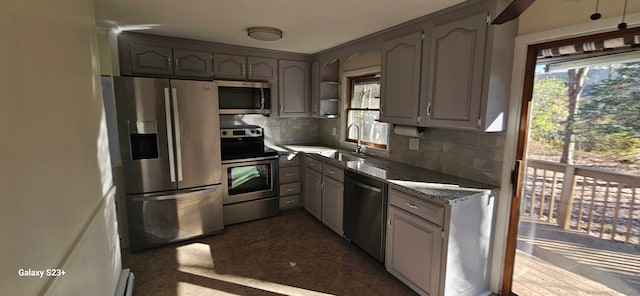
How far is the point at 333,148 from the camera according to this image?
4.06m

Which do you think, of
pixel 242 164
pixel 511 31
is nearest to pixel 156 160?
pixel 242 164

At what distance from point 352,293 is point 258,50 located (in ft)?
9.84

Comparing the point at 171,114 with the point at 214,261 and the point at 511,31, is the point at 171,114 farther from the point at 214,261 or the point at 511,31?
the point at 511,31

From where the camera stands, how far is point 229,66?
3416mm

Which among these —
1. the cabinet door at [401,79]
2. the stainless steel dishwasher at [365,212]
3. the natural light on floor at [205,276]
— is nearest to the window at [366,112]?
the cabinet door at [401,79]

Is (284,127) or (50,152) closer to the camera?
(50,152)

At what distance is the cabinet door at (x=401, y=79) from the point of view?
236 cm

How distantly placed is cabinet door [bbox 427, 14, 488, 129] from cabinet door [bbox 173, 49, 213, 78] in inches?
97.7

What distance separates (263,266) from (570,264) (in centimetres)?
241

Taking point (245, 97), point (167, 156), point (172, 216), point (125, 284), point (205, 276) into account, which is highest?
point (245, 97)

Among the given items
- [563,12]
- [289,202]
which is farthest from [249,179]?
[563,12]

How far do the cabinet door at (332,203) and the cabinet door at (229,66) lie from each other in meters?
1.72

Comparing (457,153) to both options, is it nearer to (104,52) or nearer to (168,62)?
(168,62)

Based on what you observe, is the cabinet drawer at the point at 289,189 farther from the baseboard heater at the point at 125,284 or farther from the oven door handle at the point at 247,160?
the baseboard heater at the point at 125,284
